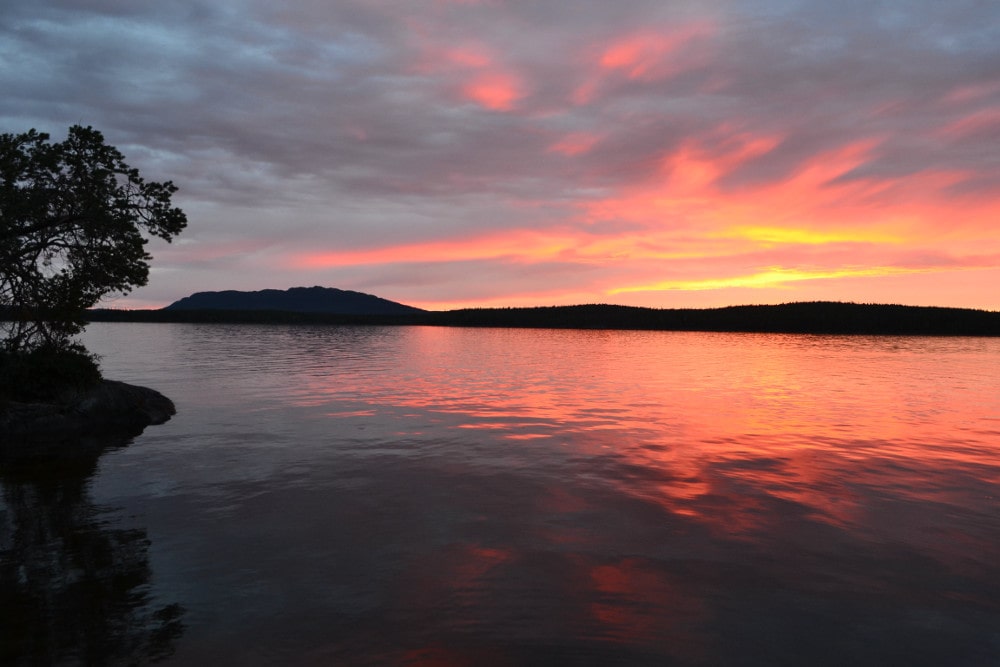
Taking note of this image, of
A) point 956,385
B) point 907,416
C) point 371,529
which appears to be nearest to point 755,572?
point 371,529

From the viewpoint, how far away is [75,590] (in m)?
7.88

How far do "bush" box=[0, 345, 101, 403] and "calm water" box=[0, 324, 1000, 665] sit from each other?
3957 millimetres

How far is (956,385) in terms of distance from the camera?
34.7 metres

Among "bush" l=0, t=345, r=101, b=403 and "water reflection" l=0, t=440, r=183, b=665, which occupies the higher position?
"bush" l=0, t=345, r=101, b=403

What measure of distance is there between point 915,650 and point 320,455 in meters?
13.5

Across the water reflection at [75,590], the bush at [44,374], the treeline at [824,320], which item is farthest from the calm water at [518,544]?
the treeline at [824,320]

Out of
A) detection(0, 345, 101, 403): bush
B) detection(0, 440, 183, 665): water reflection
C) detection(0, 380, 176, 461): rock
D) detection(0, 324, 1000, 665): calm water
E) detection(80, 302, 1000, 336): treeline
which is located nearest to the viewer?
detection(0, 440, 183, 665): water reflection

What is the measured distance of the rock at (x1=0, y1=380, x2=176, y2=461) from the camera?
1781 centimetres

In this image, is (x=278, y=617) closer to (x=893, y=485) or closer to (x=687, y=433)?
(x=893, y=485)

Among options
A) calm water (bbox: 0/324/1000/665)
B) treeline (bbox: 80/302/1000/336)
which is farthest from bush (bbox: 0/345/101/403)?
treeline (bbox: 80/302/1000/336)

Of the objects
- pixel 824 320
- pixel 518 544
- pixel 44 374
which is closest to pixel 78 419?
pixel 44 374

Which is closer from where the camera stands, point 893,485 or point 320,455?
point 893,485

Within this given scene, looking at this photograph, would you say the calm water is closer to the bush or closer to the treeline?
the bush

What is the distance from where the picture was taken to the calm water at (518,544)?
6.82 m
